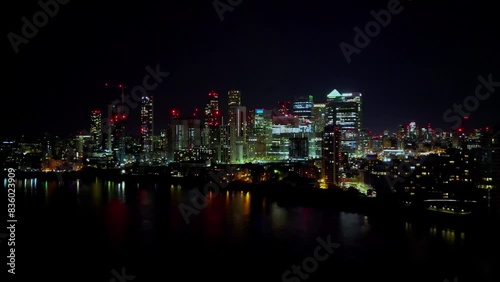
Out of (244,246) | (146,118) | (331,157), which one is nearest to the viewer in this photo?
(244,246)

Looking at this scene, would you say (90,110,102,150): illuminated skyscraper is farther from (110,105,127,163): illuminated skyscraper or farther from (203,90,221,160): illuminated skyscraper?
(203,90,221,160): illuminated skyscraper

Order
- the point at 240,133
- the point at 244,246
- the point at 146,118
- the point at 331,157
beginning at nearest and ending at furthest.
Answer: the point at 244,246 < the point at 331,157 < the point at 240,133 < the point at 146,118

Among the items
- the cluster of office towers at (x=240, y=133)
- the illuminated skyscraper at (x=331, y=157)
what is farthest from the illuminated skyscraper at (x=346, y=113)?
the illuminated skyscraper at (x=331, y=157)

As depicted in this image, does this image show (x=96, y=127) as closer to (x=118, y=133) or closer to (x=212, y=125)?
(x=118, y=133)

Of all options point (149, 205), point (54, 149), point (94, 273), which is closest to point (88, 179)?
point (54, 149)

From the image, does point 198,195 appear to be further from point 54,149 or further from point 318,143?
point 54,149

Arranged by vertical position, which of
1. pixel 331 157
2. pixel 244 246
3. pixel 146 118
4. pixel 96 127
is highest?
pixel 146 118

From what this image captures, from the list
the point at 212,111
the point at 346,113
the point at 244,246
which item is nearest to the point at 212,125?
the point at 212,111

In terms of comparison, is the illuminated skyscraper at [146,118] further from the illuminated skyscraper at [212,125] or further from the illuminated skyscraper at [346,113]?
the illuminated skyscraper at [346,113]
